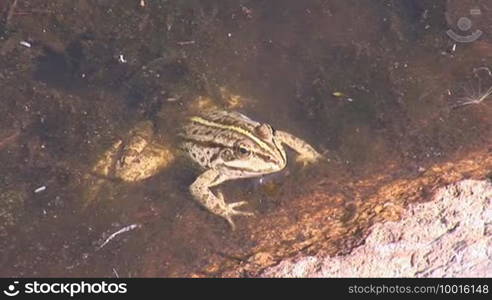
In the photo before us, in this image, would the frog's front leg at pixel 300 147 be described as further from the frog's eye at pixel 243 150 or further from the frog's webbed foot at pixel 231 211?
the frog's webbed foot at pixel 231 211

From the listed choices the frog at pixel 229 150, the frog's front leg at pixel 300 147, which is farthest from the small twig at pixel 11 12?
the frog's front leg at pixel 300 147

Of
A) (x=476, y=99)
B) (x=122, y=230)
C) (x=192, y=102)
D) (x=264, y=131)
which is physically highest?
(x=192, y=102)

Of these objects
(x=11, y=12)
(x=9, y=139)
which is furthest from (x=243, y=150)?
(x=11, y=12)

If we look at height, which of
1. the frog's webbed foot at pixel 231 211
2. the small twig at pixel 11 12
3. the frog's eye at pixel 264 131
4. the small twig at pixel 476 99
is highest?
the small twig at pixel 11 12

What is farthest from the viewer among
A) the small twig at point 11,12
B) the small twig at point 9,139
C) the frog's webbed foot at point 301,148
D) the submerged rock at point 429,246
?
the small twig at point 11,12

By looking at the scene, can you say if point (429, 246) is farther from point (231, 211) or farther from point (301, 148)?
point (301, 148)

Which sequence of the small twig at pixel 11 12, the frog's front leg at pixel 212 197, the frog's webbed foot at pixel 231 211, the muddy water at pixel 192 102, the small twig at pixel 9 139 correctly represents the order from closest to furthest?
the muddy water at pixel 192 102 < the frog's webbed foot at pixel 231 211 < the frog's front leg at pixel 212 197 < the small twig at pixel 9 139 < the small twig at pixel 11 12
